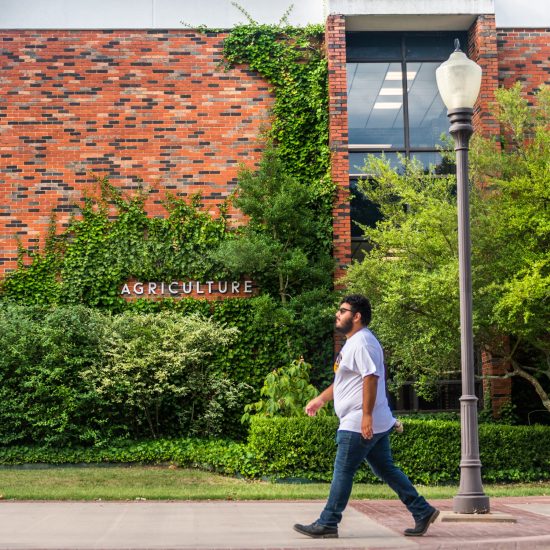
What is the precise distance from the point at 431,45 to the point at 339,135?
3171 mm

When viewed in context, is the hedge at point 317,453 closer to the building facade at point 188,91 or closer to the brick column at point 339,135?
the brick column at point 339,135

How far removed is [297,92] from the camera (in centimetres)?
1820

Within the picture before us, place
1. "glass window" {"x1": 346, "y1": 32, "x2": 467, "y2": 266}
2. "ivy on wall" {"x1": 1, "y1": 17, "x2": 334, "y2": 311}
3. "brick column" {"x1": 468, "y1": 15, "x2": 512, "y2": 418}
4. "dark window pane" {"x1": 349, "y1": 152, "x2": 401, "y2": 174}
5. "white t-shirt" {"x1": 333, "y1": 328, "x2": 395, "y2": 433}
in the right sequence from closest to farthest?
"white t-shirt" {"x1": 333, "y1": 328, "x2": 395, "y2": 433} < "brick column" {"x1": 468, "y1": 15, "x2": 512, "y2": 418} < "ivy on wall" {"x1": 1, "y1": 17, "x2": 334, "y2": 311} < "dark window pane" {"x1": 349, "y1": 152, "x2": 401, "y2": 174} < "glass window" {"x1": 346, "y1": 32, "x2": 467, "y2": 266}

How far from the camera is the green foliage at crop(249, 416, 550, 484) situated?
13336 mm

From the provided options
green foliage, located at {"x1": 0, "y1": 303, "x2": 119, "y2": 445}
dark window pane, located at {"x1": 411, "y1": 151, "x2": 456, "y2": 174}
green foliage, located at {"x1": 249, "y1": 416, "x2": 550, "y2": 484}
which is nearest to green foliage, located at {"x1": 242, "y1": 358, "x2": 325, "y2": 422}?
green foliage, located at {"x1": 249, "y1": 416, "x2": 550, "y2": 484}

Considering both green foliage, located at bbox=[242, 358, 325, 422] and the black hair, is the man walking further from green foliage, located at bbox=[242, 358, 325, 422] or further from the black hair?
green foliage, located at bbox=[242, 358, 325, 422]

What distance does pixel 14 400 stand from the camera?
14.6m

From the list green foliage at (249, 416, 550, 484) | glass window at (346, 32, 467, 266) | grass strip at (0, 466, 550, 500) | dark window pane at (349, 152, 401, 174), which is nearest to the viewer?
grass strip at (0, 466, 550, 500)

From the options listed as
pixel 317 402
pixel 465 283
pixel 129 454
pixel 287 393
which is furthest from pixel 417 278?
pixel 317 402

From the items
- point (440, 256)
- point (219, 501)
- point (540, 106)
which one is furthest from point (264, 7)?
point (219, 501)

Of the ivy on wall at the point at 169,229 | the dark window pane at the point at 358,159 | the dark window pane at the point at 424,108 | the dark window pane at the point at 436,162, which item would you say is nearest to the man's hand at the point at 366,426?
the ivy on wall at the point at 169,229

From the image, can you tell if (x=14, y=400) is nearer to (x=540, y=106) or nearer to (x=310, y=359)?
(x=310, y=359)

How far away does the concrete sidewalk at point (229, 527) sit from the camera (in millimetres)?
6352

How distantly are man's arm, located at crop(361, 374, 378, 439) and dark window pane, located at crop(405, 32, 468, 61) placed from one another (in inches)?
535
